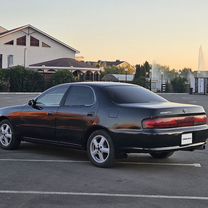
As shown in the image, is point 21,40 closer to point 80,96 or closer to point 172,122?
point 80,96

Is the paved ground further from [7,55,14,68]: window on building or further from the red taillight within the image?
[7,55,14,68]: window on building

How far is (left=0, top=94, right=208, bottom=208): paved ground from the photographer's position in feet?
20.2

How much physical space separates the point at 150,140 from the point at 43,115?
101 inches

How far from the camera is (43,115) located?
959 centimetres

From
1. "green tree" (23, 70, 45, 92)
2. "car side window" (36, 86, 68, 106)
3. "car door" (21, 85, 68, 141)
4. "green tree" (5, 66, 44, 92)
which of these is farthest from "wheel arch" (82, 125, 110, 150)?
"green tree" (23, 70, 45, 92)

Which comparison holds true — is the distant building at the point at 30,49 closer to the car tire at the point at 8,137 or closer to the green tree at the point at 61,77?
the green tree at the point at 61,77

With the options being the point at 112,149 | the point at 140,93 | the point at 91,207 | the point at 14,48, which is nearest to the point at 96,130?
the point at 112,149

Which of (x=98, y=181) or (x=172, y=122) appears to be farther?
(x=172, y=122)

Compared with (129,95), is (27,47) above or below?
above

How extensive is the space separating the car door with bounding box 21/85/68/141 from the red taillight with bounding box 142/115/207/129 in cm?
218

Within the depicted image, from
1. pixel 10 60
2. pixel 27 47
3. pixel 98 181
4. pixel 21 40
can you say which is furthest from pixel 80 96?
pixel 10 60

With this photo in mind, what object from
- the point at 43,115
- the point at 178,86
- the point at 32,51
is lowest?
the point at 43,115

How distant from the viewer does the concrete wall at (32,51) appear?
208 feet

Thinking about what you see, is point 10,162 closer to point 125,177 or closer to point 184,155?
point 125,177
